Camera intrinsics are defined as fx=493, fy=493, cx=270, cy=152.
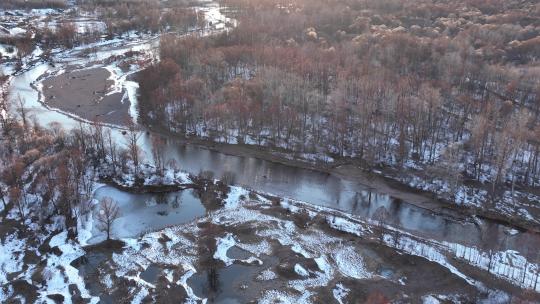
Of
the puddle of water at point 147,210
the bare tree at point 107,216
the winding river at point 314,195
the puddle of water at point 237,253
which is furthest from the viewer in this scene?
the winding river at point 314,195

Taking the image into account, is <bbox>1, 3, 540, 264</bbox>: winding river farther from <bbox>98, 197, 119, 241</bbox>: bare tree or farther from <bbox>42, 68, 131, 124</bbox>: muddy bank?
<bbox>42, 68, 131, 124</bbox>: muddy bank

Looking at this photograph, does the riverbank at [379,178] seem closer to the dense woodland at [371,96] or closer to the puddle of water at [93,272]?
the dense woodland at [371,96]

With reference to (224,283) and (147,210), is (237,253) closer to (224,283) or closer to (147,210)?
(224,283)

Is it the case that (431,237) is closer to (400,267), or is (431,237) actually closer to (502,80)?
(400,267)

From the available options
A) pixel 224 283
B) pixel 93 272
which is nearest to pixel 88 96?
pixel 93 272

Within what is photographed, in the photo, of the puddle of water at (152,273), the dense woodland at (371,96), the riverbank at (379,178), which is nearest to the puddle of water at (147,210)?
the puddle of water at (152,273)

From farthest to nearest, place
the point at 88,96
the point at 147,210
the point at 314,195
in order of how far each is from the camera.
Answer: the point at 88,96, the point at 314,195, the point at 147,210

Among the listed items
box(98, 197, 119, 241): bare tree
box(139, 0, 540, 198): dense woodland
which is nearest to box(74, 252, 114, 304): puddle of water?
box(98, 197, 119, 241): bare tree
